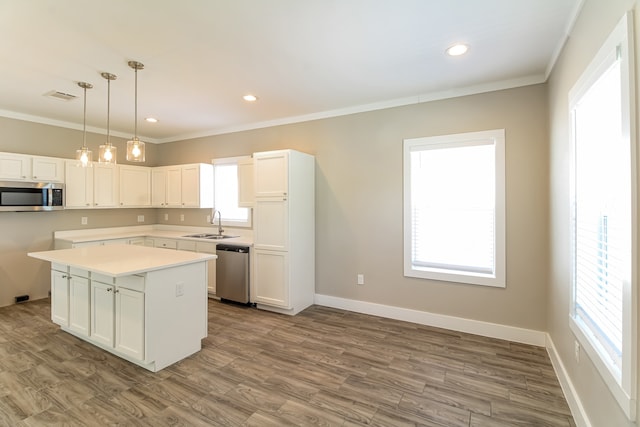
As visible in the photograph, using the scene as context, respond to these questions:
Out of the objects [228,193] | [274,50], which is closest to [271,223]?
[228,193]

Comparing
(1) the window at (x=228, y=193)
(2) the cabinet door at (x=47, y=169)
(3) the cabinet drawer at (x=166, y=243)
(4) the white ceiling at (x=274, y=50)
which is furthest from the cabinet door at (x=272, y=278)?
(2) the cabinet door at (x=47, y=169)

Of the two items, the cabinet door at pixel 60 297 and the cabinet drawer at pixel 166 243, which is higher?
the cabinet drawer at pixel 166 243

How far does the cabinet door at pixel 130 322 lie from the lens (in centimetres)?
257

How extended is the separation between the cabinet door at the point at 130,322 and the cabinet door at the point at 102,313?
0.28 feet

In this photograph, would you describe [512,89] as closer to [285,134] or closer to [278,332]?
[285,134]

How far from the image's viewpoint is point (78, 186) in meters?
4.71

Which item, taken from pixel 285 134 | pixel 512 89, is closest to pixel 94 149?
pixel 285 134

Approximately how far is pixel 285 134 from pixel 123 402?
3564 mm

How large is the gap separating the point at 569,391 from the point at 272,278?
3056 mm

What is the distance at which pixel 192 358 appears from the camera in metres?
2.85

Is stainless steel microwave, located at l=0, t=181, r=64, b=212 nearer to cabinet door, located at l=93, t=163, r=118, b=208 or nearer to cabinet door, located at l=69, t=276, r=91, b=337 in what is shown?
cabinet door, located at l=93, t=163, r=118, b=208

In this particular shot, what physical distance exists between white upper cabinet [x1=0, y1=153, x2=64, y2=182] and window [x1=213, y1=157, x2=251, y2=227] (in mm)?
2151

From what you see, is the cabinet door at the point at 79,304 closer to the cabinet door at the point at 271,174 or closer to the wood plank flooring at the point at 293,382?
the wood plank flooring at the point at 293,382

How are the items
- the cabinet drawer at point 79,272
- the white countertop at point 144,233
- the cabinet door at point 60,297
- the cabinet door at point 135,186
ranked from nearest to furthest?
the cabinet drawer at point 79,272 → the cabinet door at point 60,297 → the white countertop at point 144,233 → the cabinet door at point 135,186
